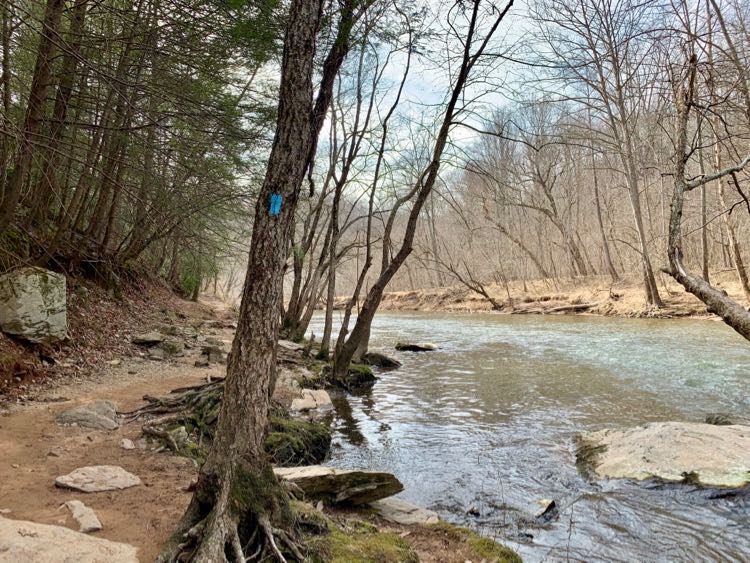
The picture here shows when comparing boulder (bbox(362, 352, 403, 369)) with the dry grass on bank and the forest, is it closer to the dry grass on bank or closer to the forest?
the forest

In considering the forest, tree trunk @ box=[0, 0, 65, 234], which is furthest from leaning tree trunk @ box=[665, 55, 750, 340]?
tree trunk @ box=[0, 0, 65, 234]

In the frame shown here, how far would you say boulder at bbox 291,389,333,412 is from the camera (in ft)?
25.5

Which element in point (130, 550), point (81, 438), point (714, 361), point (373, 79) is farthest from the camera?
point (373, 79)

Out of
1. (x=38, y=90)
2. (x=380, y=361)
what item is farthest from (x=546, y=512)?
(x=380, y=361)

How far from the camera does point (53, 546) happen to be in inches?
97.4

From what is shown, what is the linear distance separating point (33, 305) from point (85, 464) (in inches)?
143

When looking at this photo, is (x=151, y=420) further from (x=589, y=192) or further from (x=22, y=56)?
(x=589, y=192)

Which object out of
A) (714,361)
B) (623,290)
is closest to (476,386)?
(714,361)

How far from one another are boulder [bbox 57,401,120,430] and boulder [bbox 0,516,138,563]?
2.51 metres

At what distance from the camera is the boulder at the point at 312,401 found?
777 cm

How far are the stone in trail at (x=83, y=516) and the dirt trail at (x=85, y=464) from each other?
4cm

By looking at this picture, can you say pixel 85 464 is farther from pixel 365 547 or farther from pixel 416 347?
pixel 416 347

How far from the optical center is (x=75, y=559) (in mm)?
2432

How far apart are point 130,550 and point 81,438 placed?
2.42m
